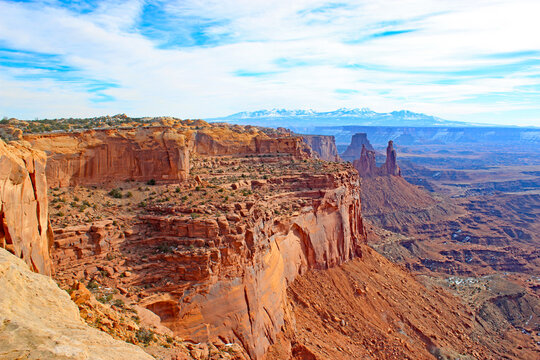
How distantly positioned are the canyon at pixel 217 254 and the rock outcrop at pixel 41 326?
372 cm

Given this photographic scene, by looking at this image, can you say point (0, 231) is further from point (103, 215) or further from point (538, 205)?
point (538, 205)

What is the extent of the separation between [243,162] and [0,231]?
3531 cm

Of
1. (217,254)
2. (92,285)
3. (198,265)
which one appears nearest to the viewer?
(92,285)

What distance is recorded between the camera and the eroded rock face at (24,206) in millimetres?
14852

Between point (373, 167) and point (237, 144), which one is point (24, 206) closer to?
point (237, 144)

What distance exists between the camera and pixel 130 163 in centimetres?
3117

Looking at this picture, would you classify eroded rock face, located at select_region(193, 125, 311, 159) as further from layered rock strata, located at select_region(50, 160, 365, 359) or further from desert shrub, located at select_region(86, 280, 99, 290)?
desert shrub, located at select_region(86, 280, 99, 290)

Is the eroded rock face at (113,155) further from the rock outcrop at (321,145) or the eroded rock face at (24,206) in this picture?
the rock outcrop at (321,145)

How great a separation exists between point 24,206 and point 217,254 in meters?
11.6

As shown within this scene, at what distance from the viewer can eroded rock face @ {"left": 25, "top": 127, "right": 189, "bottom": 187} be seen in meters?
27.9

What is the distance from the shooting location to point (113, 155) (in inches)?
1194

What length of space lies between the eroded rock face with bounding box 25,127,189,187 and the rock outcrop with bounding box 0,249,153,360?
1641cm

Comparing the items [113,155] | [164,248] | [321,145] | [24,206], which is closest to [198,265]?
[164,248]

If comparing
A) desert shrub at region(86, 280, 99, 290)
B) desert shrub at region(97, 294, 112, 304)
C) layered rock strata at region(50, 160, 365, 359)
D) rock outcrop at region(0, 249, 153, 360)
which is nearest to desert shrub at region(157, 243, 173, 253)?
layered rock strata at region(50, 160, 365, 359)
